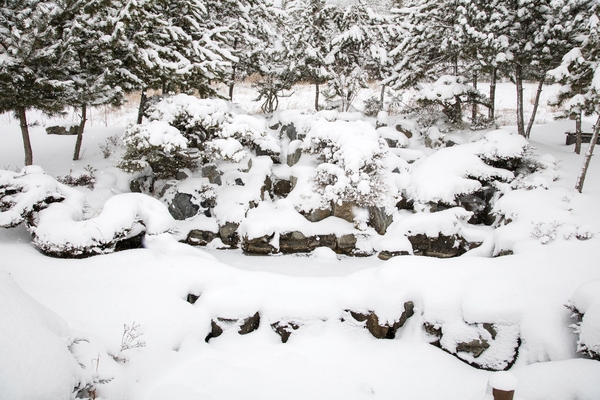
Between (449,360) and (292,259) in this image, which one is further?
(292,259)

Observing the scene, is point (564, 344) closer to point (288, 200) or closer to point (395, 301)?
point (395, 301)

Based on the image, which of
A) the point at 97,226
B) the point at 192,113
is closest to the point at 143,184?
the point at 192,113

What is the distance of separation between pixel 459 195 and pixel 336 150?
396cm

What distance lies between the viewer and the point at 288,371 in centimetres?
481

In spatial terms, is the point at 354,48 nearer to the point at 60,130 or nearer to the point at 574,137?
the point at 574,137

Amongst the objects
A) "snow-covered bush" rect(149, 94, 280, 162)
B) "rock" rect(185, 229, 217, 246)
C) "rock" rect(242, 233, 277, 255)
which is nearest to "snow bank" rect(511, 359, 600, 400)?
"rock" rect(242, 233, 277, 255)

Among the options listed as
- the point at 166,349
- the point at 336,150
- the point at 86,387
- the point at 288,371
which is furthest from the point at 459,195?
the point at 86,387

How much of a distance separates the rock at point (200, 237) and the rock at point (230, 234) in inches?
13.1

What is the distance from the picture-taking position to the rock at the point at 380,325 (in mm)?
5602

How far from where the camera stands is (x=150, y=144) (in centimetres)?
867

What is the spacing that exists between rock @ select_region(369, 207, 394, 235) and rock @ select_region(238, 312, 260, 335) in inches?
209

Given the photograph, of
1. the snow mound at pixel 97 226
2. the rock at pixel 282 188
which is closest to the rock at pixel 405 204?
the rock at pixel 282 188

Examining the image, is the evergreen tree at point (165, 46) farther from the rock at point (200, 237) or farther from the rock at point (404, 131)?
the rock at point (404, 131)

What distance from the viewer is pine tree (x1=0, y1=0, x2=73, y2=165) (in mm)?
7977
